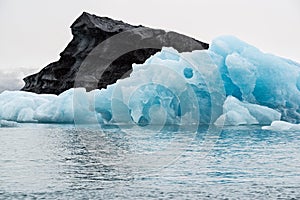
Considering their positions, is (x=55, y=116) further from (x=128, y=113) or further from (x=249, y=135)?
(x=249, y=135)

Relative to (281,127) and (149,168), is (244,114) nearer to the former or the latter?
(281,127)

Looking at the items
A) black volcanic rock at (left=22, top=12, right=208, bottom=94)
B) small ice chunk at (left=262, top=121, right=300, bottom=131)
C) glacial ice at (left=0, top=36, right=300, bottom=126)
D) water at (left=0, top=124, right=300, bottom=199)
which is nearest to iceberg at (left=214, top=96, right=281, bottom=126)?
glacial ice at (left=0, top=36, right=300, bottom=126)

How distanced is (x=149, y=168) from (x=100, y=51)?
27429 millimetres

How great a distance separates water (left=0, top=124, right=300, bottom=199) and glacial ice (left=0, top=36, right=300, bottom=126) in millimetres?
4422

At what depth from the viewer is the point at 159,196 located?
7223mm

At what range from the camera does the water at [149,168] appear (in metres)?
7.52

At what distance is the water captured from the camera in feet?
24.7

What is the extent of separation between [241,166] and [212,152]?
6.98 ft

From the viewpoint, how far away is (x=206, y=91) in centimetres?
1964

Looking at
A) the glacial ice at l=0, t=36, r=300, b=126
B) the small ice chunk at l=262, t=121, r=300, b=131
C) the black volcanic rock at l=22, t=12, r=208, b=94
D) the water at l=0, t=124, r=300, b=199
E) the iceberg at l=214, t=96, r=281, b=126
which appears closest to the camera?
the water at l=0, t=124, r=300, b=199

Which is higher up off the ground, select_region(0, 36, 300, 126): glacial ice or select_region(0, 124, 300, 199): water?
select_region(0, 36, 300, 126): glacial ice

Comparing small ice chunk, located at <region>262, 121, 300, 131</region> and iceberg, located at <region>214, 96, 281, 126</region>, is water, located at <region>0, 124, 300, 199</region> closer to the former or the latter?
small ice chunk, located at <region>262, 121, 300, 131</region>

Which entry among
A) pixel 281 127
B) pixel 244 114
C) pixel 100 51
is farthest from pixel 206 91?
pixel 100 51

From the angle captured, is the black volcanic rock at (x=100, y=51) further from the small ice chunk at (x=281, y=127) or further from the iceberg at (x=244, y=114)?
the small ice chunk at (x=281, y=127)
